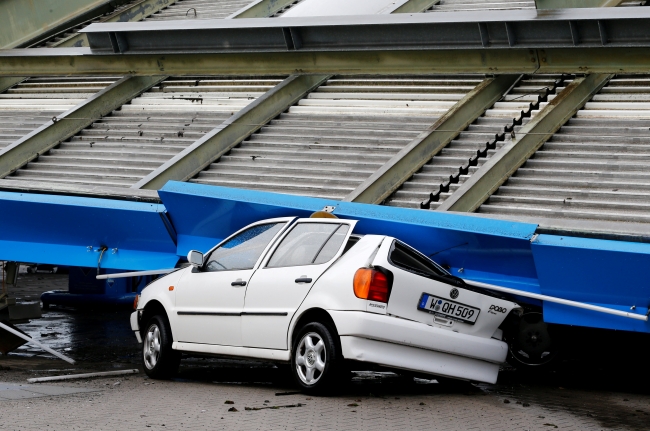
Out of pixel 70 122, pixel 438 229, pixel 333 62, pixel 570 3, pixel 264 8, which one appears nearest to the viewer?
pixel 438 229

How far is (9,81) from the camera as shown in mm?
17719

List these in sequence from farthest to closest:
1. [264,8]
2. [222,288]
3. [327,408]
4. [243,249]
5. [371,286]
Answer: [264,8] < [243,249] < [222,288] < [371,286] < [327,408]

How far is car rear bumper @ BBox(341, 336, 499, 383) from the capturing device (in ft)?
24.2

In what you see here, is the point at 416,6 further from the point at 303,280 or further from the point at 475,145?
the point at 303,280

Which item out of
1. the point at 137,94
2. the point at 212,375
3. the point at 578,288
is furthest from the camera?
the point at 137,94

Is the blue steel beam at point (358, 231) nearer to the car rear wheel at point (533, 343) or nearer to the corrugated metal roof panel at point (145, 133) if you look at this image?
the car rear wheel at point (533, 343)

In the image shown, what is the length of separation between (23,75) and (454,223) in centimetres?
1077

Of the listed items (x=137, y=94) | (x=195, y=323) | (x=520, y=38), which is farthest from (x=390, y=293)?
(x=137, y=94)

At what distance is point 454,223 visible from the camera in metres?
8.57

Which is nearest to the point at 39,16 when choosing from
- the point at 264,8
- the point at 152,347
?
the point at 264,8

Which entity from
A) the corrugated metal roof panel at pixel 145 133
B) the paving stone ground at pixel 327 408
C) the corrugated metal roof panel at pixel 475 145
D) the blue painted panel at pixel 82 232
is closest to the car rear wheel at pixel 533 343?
the paving stone ground at pixel 327 408

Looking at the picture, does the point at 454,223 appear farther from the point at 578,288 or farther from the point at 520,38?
the point at 520,38

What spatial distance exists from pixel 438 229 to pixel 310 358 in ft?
5.78

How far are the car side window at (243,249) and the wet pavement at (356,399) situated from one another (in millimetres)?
1117
